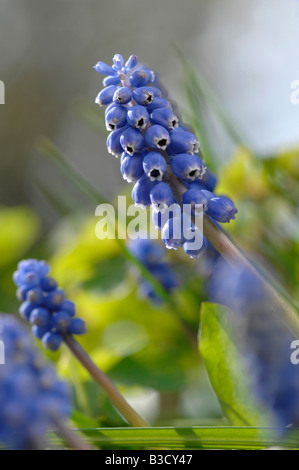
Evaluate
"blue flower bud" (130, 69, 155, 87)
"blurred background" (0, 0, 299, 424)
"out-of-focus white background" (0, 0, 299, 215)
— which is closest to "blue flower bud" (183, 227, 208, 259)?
"blue flower bud" (130, 69, 155, 87)

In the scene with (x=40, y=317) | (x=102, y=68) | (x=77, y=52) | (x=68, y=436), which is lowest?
(x=68, y=436)

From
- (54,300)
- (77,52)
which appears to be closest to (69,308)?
(54,300)

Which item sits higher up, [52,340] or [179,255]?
[179,255]

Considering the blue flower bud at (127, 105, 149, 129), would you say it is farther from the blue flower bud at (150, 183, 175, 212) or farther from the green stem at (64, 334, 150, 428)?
the green stem at (64, 334, 150, 428)

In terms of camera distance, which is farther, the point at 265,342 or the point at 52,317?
the point at 52,317

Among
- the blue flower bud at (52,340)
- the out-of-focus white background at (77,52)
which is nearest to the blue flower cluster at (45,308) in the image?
the blue flower bud at (52,340)

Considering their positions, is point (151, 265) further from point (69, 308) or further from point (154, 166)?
point (154, 166)

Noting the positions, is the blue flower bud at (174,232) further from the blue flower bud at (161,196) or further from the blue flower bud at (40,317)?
the blue flower bud at (40,317)
